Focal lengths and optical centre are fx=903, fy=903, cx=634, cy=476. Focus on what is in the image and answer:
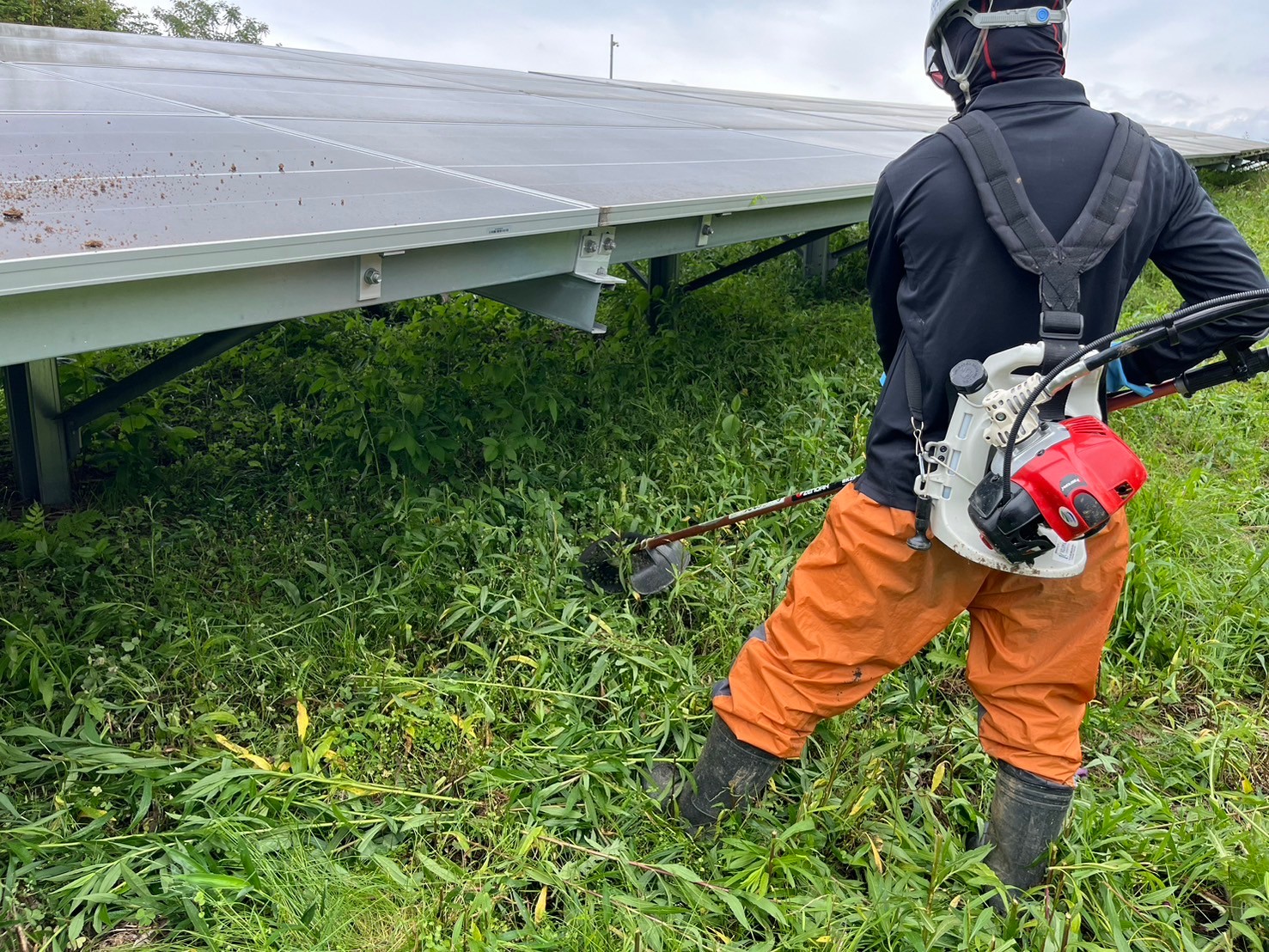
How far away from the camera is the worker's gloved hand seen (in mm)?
2166

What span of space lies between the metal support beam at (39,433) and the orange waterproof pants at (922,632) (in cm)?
296

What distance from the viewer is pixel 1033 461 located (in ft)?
5.68

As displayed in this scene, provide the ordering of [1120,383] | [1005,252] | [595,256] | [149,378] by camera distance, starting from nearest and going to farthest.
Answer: [1005,252] → [1120,383] → [595,256] → [149,378]

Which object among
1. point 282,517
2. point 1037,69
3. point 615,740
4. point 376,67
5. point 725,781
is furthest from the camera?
point 376,67

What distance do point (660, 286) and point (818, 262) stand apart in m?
2.00

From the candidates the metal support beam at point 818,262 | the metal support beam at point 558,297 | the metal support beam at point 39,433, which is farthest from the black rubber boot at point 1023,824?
the metal support beam at point 818,262

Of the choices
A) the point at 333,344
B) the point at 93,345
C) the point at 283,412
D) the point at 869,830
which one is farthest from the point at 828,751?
the point at 333,344

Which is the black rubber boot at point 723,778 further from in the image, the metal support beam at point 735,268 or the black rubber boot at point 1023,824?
the metal support beam at point 735,268

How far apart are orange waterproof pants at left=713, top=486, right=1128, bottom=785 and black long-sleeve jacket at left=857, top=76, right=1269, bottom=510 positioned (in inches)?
5.5

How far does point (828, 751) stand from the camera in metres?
2.56

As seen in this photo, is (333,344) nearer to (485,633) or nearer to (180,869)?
(485,633)

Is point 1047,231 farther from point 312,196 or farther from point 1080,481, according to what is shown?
point 312,196

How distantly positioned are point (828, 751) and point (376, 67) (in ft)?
23.4

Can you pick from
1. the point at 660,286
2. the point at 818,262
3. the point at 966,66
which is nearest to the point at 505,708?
the point at 966,66
